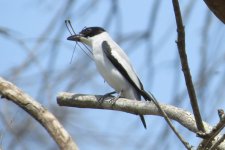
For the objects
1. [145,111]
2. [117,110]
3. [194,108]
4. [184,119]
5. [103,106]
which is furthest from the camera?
[103,106]

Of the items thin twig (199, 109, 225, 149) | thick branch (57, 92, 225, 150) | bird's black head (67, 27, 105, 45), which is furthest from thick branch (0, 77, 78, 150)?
bird's black head (67, 27, 105, 45)

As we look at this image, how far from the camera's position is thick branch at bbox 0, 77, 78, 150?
2.51m

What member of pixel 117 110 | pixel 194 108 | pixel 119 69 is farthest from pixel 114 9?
pixel 119 69

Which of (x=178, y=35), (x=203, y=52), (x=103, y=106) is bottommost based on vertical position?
(x=103, y=106)

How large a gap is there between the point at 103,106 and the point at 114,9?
1.49 ft

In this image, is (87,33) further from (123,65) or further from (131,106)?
(131,106)

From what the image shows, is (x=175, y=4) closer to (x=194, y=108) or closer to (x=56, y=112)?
(x=194, y=108)

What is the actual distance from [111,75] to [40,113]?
4.81ft

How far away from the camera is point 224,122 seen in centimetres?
140

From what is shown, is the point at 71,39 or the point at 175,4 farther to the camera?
the point at 71,39

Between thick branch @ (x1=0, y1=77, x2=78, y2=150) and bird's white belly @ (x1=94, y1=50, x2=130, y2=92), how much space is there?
1.34 meters

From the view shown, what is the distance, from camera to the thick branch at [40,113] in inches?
98.7

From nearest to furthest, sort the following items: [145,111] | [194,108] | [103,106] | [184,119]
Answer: [194,108], [184,119], [145,111], [103,106]

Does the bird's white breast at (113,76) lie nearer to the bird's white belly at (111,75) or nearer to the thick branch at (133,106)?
the bird's white belly at (111,75)
